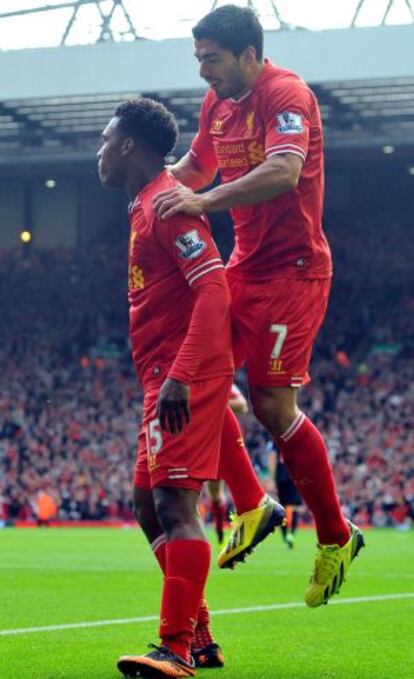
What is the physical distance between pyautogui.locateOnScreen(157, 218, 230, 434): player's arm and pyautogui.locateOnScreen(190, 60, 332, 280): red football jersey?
2.07 ft

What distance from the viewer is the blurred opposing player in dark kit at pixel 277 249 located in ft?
19.6

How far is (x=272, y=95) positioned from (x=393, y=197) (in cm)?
2990

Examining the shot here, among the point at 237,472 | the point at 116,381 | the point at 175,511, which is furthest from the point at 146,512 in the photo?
the point at 116,381

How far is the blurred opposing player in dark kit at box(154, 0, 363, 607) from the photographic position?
597 centimetres

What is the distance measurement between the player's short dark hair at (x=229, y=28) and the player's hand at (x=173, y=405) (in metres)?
1.46

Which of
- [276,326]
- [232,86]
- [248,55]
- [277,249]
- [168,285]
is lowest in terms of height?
[276,326]

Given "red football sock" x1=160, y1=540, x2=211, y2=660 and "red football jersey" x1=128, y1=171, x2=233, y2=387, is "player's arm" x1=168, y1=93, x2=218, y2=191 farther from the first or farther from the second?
"red football sock" x1=160, y1=540, x2=211, y2=660

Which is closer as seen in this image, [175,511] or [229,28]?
[175,511]

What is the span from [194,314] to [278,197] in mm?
881

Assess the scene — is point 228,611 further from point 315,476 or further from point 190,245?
point 190,245

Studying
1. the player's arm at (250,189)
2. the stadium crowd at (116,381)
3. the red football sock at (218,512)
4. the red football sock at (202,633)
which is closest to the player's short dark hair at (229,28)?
the player's arm at (250,189)

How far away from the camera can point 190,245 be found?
556 centimetres

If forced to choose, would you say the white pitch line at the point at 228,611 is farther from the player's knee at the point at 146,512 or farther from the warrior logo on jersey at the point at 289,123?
the warrior logo on jersey at the point at 289,123

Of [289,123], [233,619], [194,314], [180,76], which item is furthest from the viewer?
[180,76]
